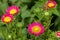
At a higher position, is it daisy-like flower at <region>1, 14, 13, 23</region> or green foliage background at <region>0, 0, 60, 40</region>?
daisy-like flower at <region>1, 14, 13, 23</region>

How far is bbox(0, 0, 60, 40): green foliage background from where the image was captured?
1594 millimetres

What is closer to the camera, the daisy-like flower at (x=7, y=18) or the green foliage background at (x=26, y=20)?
the daisy-like flower at (x=7, y=18)

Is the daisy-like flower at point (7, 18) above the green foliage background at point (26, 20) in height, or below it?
above

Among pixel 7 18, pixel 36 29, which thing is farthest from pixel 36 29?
pixel 7 18

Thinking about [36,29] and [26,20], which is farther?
[26,20]

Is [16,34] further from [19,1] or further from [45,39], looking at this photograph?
[19,1]

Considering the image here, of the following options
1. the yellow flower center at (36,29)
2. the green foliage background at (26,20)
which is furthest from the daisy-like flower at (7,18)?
the yellow flower center at (36,29)

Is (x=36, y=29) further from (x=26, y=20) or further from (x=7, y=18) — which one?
(x=26, y=20)

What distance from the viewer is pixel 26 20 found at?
2.09m

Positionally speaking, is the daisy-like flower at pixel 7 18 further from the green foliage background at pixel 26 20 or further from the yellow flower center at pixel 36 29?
the yellow flower center at pixel 36 29

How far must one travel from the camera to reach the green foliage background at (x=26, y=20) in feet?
5.23

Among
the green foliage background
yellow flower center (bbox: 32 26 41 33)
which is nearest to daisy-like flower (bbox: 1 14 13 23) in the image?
the green foliage background

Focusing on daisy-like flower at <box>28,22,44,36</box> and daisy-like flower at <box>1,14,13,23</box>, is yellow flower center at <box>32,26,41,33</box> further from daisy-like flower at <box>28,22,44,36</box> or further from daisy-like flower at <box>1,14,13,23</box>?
daisy-like flower at <box>1,14,13,23</box>

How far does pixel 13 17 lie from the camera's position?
1520mm
